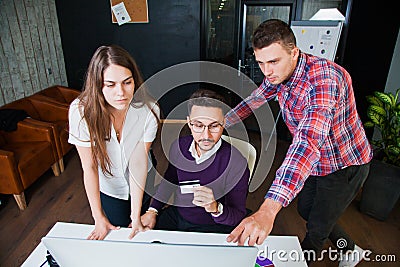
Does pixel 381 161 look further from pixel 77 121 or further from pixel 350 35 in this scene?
pixel 77 121

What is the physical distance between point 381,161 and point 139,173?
6.39ft

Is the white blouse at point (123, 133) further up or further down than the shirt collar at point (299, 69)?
further down

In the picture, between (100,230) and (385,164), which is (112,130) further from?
(385,164)

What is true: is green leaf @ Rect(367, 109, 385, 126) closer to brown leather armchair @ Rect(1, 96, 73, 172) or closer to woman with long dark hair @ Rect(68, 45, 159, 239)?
woman with long dark hair @ Rect(68, 45, 159, 239)

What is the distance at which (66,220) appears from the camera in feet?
7.72

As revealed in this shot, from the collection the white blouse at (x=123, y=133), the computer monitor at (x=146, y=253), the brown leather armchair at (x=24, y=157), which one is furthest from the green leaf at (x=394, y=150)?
the brown leather armchair at (x=24, y=157)

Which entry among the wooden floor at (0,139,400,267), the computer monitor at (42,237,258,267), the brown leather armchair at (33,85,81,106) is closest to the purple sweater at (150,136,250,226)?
the computer monitor at (42,237,258,267)

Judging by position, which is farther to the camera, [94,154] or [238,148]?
[238,148]

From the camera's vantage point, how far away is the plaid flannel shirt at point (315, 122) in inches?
40.4

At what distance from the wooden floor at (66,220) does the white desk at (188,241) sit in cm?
102

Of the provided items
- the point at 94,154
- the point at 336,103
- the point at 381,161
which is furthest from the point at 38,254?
the point at 381,161

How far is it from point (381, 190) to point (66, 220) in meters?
2.51

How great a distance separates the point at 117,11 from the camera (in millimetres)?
3973

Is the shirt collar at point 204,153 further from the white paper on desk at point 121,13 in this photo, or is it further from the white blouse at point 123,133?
the white paper on desk at point 121,13
